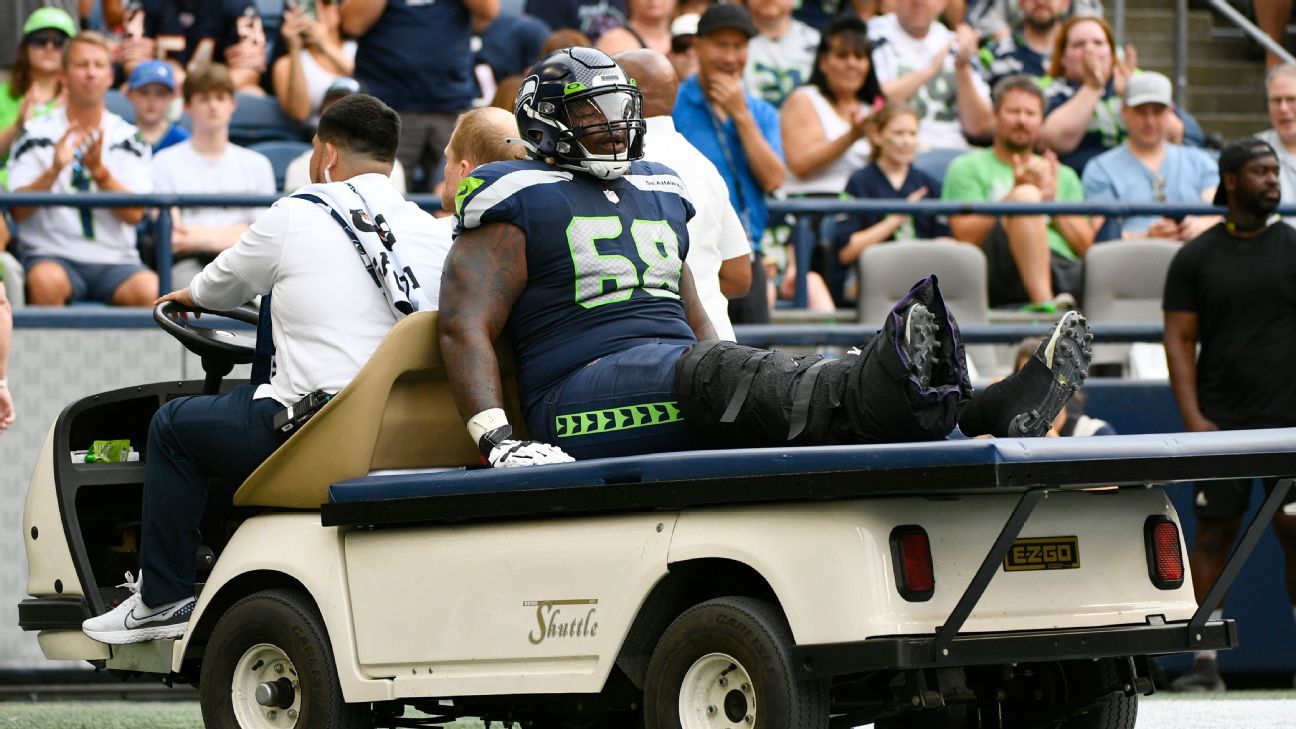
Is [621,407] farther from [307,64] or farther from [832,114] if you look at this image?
[307,64]

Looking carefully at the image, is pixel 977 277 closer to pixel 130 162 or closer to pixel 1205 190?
pixel 1205 190

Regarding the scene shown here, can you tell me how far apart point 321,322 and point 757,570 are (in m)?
1.96

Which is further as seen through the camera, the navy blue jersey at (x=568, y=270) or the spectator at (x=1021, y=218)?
the spectator at (x=1021, y=218)

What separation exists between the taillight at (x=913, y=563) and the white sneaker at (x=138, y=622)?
2.53m

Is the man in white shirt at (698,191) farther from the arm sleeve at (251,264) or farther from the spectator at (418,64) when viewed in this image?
the spectator at (418,64)

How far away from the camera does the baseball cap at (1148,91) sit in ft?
41.3

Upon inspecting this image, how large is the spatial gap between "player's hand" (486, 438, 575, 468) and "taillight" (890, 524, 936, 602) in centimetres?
98

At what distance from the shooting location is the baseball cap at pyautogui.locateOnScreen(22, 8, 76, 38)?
1180cm

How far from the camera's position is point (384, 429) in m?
6.00

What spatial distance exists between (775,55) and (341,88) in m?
3.02

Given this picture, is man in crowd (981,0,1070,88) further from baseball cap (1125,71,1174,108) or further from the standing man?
the standing man

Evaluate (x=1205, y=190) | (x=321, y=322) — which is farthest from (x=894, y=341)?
(x=1205, y=190)

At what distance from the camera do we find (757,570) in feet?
16.3

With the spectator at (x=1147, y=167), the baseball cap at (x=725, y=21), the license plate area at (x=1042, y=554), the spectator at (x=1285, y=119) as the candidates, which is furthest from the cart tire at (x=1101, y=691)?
the spectator at (x=1285, y=119)
